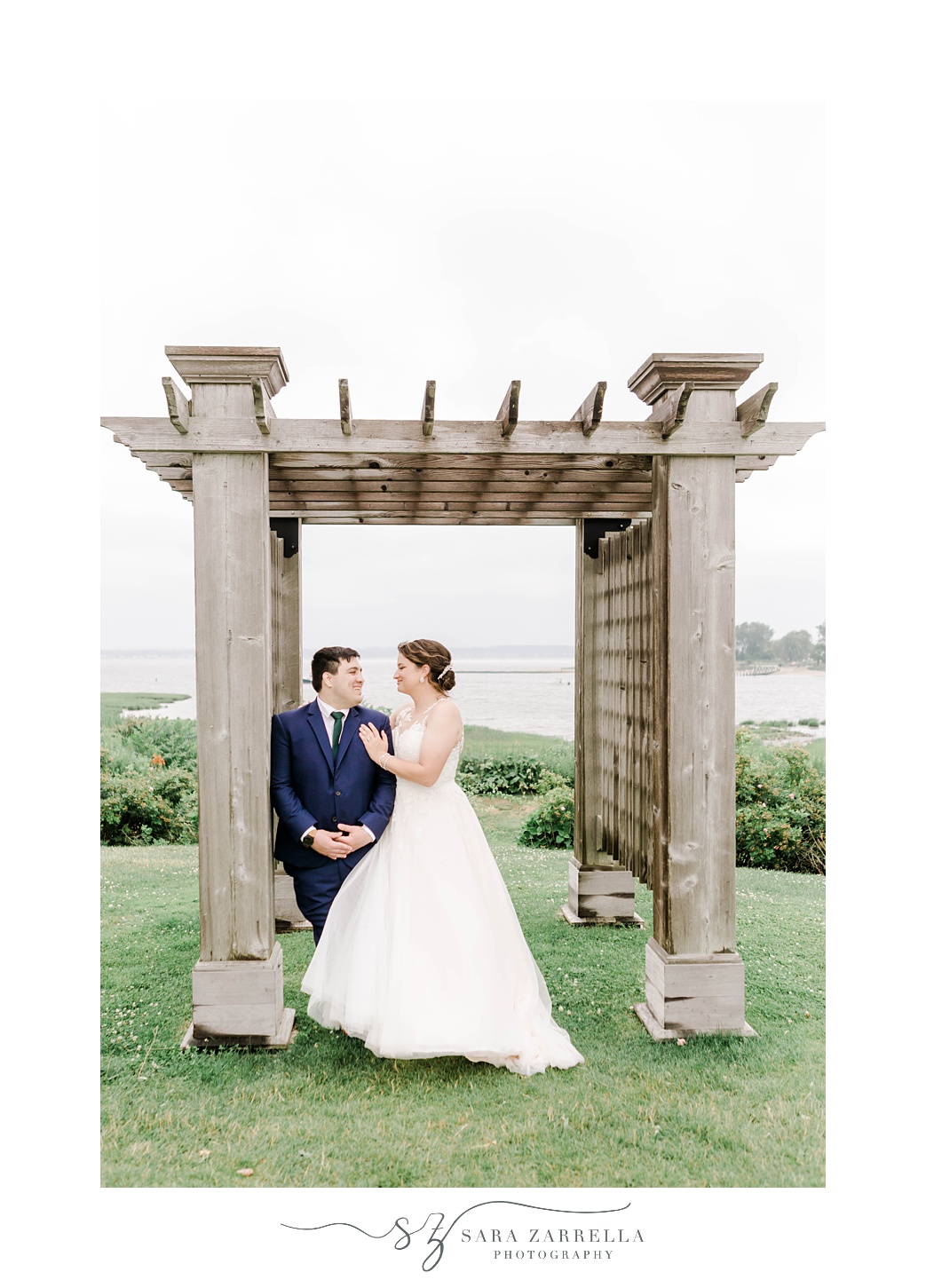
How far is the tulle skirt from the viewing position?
12.9ft

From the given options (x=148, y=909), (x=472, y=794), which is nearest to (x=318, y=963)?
(x=148, y=909)

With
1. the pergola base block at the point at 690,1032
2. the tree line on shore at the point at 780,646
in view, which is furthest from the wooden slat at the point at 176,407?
the tree line on shore at the point at 780,646

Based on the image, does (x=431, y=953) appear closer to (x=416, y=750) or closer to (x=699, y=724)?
(x=416, y=750)

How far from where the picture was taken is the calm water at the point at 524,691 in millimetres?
12484

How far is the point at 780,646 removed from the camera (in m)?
13.3

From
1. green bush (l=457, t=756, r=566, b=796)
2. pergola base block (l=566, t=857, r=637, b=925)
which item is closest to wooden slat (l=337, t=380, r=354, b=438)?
pergola base block (l=566, t=857, r=637, b=925)

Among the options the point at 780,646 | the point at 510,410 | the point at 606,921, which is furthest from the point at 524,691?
the point at 510,410

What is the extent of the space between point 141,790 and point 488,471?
279 inches

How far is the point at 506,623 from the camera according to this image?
508 inches

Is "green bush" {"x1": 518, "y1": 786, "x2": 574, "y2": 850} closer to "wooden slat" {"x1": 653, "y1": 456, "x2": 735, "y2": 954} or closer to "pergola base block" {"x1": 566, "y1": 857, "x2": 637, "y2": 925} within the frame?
"pergola base block" {"x1": 566, "y1": 857, "x2": 637, "y2": 925}

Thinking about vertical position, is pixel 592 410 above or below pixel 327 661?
above

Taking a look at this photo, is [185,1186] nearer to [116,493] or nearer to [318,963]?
[318,963]

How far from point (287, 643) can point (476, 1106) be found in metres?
3.67

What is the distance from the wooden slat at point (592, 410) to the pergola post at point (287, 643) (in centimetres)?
271
